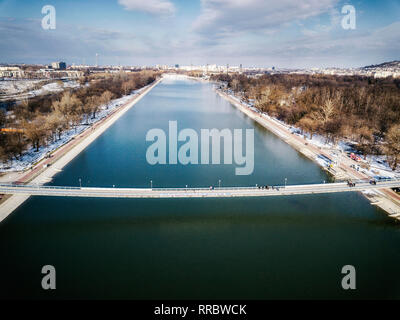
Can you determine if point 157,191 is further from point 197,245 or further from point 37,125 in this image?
point 37,125

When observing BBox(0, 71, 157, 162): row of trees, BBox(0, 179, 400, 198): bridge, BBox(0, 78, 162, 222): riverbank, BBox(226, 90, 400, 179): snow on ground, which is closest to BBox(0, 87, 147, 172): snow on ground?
BBox(0, 71, 157, 162): row of trees

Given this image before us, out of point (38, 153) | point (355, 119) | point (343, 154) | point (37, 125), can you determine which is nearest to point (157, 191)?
point (38, 153)

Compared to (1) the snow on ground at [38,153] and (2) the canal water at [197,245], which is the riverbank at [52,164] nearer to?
(1) the snow on ground at [38,153]

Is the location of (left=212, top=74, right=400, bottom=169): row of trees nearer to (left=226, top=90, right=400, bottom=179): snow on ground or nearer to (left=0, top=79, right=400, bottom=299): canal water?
(left=226, top=90, right=400, bottom=179): snow on ground

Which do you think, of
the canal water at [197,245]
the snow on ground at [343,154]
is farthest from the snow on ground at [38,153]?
the snow on ground at [343,154]
